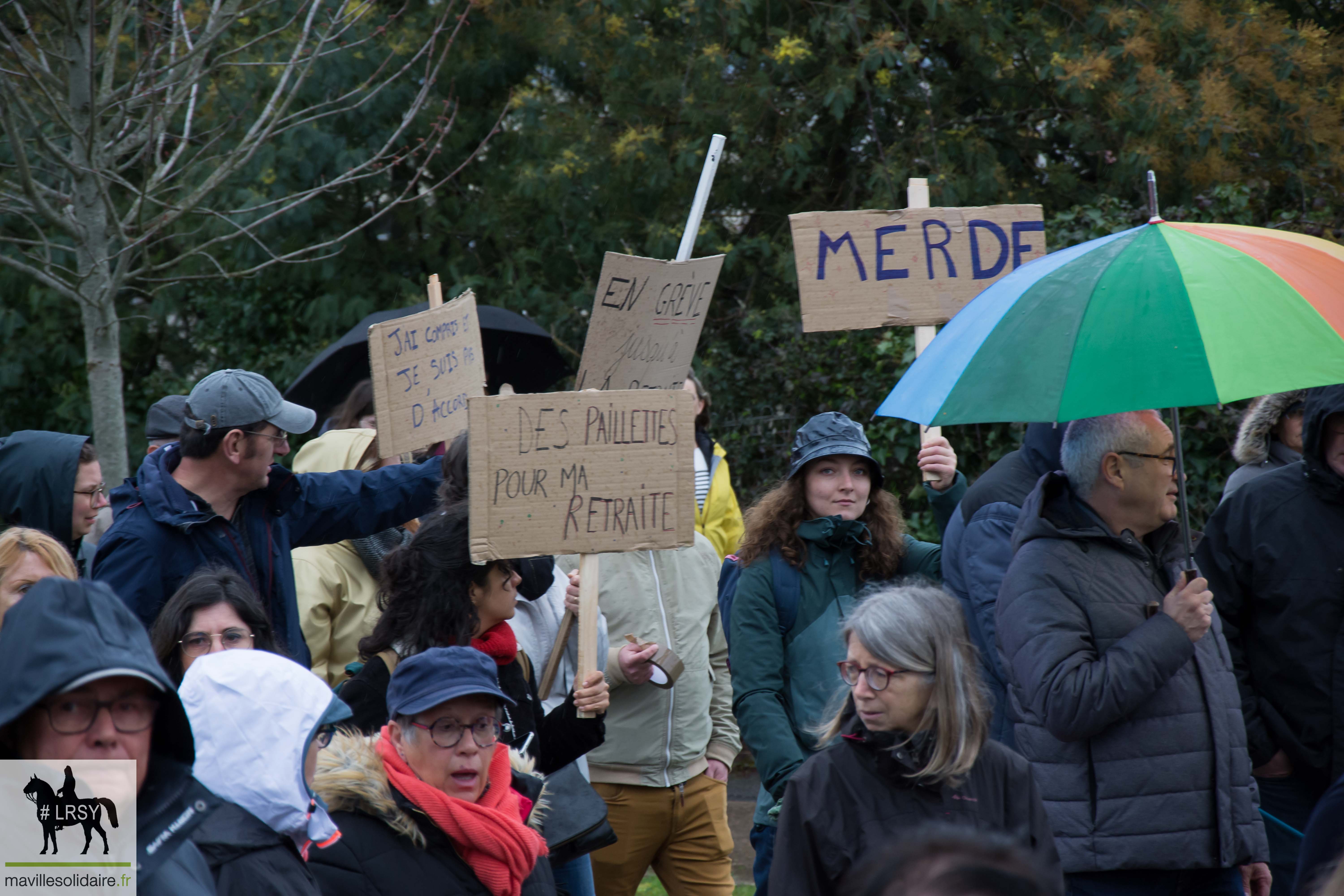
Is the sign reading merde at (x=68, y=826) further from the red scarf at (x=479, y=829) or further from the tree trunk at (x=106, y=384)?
the tree trunk at (x=106, y=384)

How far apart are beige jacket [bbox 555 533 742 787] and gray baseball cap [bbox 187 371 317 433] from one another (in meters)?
1.12

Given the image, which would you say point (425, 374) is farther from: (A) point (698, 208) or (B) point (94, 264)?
(B) point (94, 264)

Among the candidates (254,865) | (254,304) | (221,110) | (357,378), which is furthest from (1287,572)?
(254,304)

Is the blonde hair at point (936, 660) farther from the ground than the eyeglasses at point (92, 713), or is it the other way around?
the eyeglasses at point (92, 713)

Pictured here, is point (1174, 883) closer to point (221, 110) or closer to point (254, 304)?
point (221, 110)

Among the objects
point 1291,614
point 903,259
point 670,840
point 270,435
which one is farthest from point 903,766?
point 903,259

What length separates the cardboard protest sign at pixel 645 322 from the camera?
4.16m

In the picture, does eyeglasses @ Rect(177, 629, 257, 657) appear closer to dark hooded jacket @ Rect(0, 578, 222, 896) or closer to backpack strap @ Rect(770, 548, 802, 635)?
dark hooded jacket @ Rect(0, 578, 222, 896)

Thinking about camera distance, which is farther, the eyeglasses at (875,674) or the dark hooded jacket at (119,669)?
the eyeglasses at (875,674)

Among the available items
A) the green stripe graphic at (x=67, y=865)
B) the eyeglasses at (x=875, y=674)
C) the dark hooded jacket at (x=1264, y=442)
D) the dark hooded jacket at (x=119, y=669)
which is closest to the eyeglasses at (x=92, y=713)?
the dark hooded jacket at (x=119, y=669)

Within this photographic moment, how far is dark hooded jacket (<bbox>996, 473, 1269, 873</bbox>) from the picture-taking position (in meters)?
2.98

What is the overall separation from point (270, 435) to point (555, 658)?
1038 mm

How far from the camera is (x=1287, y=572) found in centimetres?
374

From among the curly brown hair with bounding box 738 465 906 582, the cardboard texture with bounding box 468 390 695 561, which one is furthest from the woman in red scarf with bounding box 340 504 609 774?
the curly brown hair with bounding box 738 465 906 582
